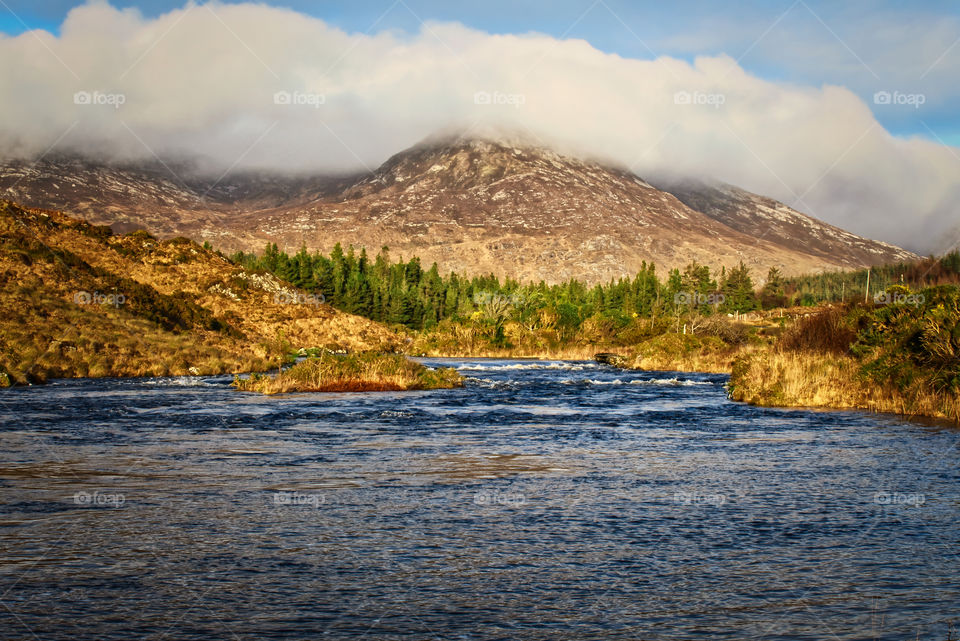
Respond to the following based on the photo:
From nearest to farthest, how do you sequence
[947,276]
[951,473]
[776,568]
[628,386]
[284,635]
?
[284,635], [776,568], [951,473], [947,276], [628,386]

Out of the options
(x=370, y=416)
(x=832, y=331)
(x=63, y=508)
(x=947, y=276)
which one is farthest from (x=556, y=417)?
(x=63, y=508)

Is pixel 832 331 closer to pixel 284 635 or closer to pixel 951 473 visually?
pixel 951 473

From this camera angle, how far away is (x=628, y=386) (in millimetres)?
53906

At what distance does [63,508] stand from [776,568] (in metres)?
12.9

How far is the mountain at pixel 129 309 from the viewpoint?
5359 centimetres

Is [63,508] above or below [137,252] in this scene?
below

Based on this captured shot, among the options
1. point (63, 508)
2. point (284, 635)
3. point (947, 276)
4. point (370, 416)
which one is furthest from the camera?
point (947, 276)
